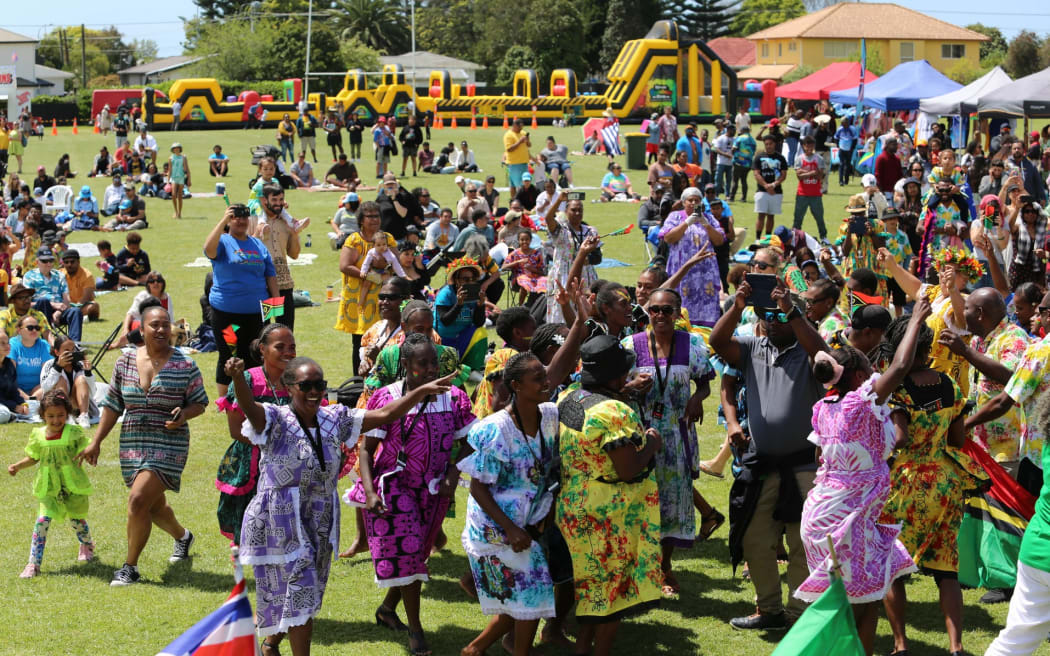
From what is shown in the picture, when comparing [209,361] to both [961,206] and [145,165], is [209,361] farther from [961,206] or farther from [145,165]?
[145,165]

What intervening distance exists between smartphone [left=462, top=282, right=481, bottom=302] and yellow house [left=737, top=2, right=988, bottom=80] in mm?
94694

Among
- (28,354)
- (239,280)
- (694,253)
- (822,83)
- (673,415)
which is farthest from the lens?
(822,83)

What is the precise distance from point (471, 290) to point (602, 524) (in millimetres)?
3919

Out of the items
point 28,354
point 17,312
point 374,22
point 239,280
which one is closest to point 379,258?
point 239,280

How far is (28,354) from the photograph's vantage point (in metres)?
12.4

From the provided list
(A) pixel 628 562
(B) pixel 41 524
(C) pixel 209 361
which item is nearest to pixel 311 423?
(A) pixel 628 562

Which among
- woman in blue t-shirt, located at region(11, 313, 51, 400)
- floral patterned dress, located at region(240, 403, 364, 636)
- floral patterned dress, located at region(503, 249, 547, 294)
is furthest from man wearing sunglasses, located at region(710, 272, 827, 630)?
woman in blue t-shirt, located at region(11, 313, 51, 400)

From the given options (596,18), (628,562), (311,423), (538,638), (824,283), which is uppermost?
(596,18)

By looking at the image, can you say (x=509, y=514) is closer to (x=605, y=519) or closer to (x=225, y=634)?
(x=605, y=519)

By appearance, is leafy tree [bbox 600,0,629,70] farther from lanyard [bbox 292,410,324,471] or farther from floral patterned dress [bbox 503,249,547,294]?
lanyard [bbox 292,410,324,471]

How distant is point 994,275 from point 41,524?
23.7 ft

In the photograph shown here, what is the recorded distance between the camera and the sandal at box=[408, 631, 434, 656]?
6.43m

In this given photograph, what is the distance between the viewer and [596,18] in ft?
293

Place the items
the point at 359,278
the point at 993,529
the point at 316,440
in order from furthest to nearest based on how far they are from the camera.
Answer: the point at 359,278
the point at 993,529
the point at 316,440
